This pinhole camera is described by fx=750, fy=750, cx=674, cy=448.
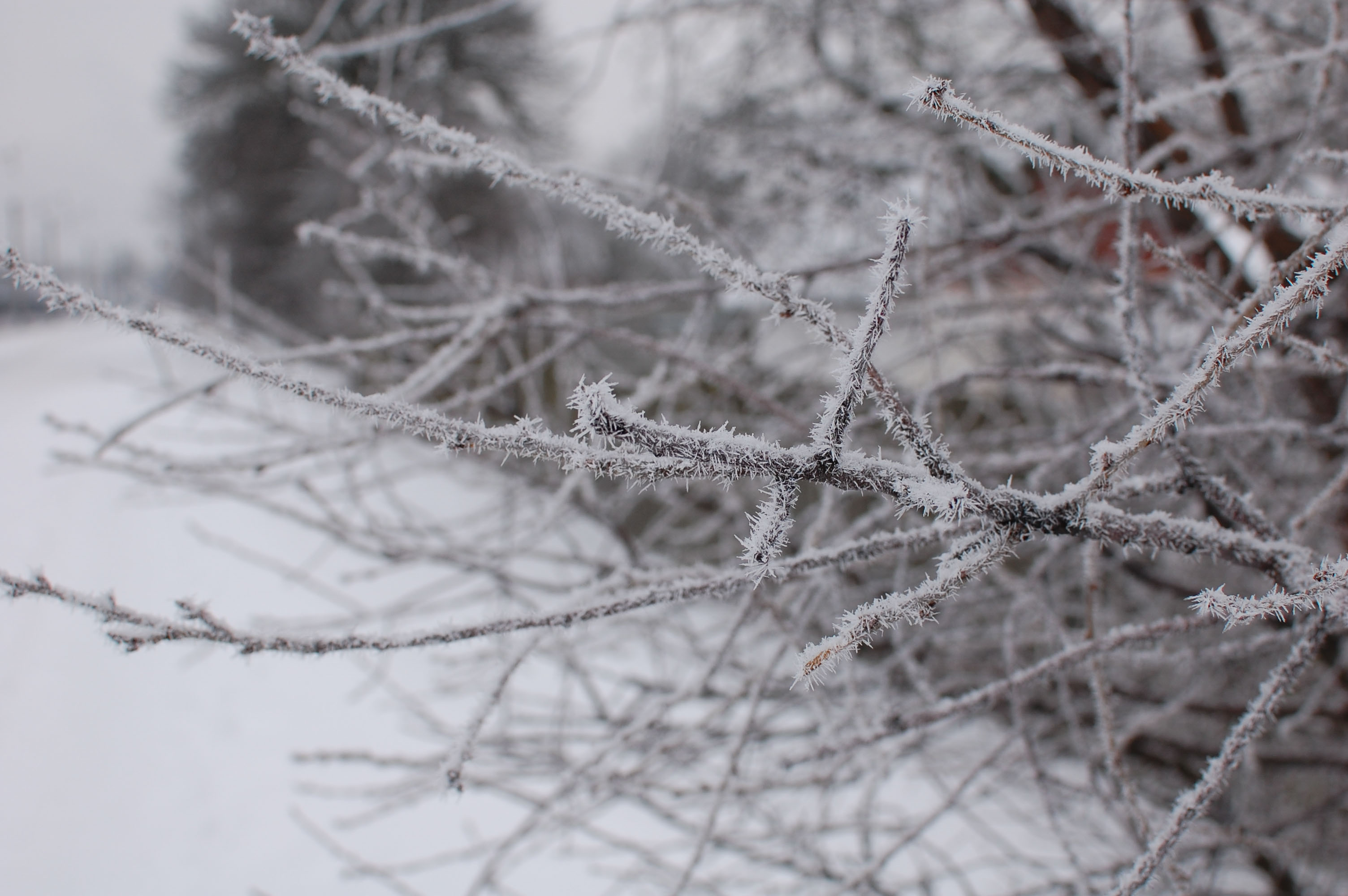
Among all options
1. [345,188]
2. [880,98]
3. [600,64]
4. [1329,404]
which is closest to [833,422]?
[600,64]

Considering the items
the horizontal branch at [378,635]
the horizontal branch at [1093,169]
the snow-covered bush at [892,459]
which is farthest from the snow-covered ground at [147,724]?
the horizontal branch at [1093,169]

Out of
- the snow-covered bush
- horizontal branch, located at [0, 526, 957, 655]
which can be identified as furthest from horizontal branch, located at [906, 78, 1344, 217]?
horizontal branch, located at [0, 526, 957, 655]

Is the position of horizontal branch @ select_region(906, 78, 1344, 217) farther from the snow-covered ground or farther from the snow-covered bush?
the snow-covered ground

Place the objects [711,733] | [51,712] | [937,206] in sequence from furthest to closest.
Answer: [51,712]
[937,206]
[711,733]

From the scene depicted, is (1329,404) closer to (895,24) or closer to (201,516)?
(895,24)

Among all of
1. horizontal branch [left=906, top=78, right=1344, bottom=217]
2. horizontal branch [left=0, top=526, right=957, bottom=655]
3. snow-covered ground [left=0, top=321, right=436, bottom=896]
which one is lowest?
snow-covered ground [left=0, top=321, right=436, bottom=896]

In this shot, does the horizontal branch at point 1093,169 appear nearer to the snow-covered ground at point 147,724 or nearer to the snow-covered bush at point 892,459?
the snow-covered bush at point 892,459
